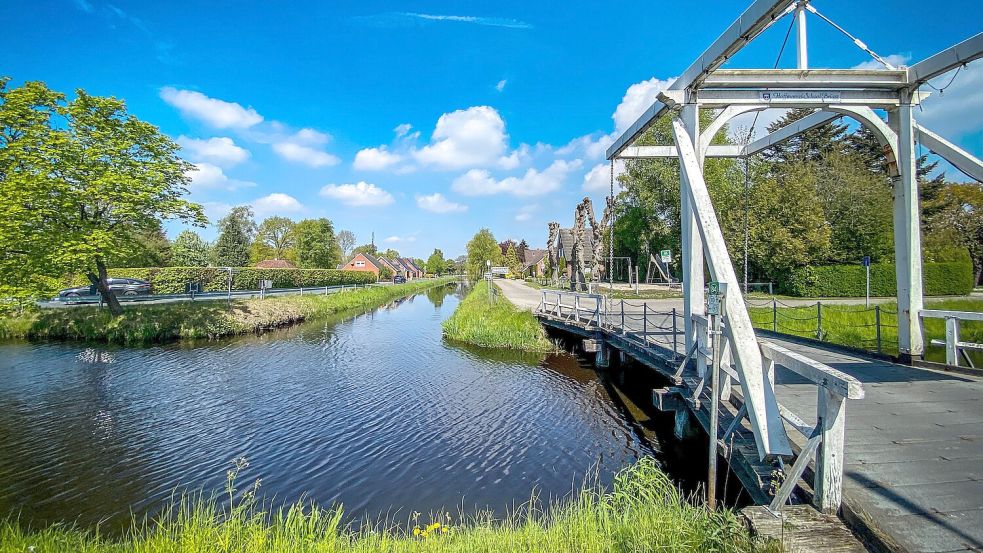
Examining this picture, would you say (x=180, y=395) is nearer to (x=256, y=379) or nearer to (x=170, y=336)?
(x=256, y=379)

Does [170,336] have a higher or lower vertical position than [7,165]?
lower

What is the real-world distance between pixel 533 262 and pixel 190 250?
62060mm

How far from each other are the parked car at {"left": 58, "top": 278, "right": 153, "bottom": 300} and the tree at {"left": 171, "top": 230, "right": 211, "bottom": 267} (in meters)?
20.3

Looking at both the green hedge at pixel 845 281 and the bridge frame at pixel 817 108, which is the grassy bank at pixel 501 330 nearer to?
the bridge frame at pixel 817 108

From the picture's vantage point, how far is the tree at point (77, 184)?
15391 millimetres

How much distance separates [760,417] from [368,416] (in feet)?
26.6

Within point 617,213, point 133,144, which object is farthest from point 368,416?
point 617,213

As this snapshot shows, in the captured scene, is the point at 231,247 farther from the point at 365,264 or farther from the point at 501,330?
the point at 501,330

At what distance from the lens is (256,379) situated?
13383mm

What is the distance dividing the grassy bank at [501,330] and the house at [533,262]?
187ft

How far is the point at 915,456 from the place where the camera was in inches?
177

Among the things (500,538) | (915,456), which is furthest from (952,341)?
(500,538)

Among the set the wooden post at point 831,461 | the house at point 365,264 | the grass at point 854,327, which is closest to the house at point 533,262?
the house at point 365,264

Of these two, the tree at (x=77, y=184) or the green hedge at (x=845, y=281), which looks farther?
the green hedge at (x=845, y=281)
